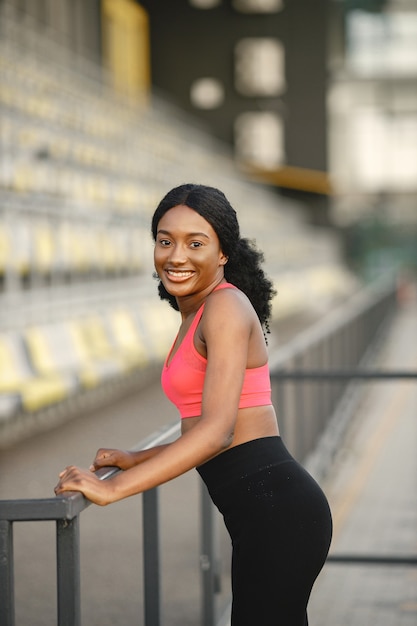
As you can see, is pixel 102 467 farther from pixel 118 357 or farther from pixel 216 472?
pixel 118 357

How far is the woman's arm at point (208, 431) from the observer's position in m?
2.20

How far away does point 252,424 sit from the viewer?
7.65 feet

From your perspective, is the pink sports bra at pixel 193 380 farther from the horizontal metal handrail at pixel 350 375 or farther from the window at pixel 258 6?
the window at pixel 258 6

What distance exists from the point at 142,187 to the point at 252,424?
15.2 metres

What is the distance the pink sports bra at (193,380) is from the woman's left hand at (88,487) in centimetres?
25

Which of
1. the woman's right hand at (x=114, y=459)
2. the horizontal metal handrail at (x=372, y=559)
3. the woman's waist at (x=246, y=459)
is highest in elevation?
the woman's waist at (x=246, y=459)

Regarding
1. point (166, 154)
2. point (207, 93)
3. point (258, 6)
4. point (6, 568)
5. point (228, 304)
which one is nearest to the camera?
point (6, 568)

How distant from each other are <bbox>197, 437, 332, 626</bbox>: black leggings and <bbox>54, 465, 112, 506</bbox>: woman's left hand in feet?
0.83

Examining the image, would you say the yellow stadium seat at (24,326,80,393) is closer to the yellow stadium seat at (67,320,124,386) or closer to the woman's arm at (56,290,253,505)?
the yellow stadium seat at (67,320,124,386)

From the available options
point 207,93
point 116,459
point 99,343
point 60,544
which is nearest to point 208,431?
point 60,544

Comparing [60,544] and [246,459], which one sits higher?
[246,459]

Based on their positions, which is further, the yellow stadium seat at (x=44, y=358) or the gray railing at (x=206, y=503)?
the yellow stadium seat at (x=44, y=358)

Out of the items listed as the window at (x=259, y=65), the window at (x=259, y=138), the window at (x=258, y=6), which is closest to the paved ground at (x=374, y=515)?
the window at (x=259, y=138)

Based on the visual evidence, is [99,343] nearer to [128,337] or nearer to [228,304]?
[128,337]
